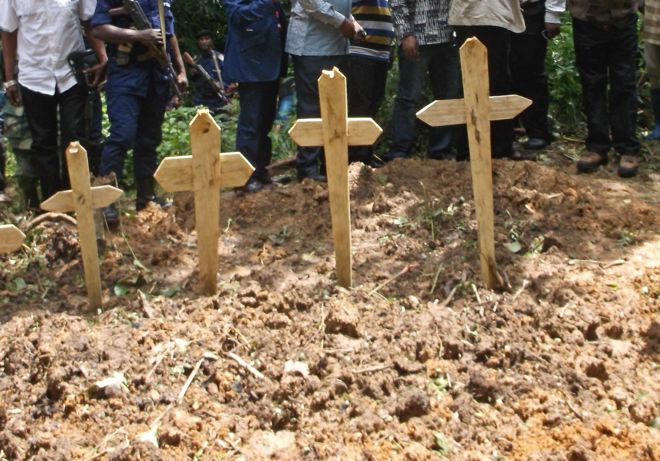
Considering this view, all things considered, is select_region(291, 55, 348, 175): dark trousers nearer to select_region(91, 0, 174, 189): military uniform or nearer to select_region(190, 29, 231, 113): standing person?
select_region(91, 0, 174, 189): military uniform

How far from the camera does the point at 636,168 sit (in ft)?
20.9

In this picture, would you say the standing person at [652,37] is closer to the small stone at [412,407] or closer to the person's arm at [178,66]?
the person's arm at [178,66]

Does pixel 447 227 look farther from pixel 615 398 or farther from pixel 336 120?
pixel 615 398

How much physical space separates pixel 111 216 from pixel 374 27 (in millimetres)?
2243

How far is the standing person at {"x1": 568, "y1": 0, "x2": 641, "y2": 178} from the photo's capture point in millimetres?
6102

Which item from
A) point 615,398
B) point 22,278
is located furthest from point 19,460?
point 615,398

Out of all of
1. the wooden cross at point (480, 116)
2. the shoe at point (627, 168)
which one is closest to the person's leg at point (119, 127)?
the wooden cross at point (480, 116)

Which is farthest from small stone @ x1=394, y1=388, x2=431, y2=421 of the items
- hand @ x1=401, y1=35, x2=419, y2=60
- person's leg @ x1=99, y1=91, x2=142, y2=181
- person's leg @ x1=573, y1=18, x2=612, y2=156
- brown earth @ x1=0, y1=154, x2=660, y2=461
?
person's leg @ x1=573, y1=18, x2=612, y2=156

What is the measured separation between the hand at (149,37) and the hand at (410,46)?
5.52ft

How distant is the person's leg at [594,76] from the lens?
20.5ft

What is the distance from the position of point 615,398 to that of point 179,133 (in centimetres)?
552

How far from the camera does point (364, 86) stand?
6.31 m

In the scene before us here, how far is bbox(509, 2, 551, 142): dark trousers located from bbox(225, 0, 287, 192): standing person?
180 cm

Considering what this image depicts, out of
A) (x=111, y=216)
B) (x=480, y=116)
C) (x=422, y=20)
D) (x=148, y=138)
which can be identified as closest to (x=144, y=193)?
(x=148, y=138)
